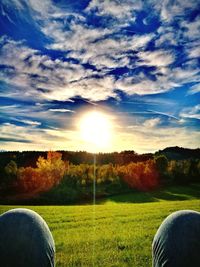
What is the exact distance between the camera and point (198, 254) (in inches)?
135

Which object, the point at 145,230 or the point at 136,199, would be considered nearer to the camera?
the point at 145,230

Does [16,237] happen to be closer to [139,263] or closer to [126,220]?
[139,263]

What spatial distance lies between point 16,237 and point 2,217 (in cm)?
27

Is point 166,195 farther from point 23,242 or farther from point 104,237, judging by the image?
point 23,242

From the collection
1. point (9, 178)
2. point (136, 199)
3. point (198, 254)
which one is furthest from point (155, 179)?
point (198, 254)

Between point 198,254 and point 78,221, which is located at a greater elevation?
point 198,254

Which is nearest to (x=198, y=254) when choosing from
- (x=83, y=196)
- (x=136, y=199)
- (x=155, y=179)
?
(x=83, y=196)

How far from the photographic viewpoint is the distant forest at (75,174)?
2195 cm

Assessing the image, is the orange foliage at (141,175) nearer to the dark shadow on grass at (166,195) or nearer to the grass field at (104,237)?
the dark shadow on grass at (166,195)

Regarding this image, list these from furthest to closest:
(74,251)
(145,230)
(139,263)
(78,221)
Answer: (78,221) < (145,230) < (74,251) < (139,263)

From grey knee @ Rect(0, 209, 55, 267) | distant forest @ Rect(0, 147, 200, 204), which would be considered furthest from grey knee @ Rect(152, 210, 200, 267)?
distant forest @ Rect(0, 147, 200, 204)

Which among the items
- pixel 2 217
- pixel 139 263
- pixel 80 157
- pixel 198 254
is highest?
pixel 80 157

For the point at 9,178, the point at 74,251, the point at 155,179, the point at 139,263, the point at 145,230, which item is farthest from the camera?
the point at 155,179

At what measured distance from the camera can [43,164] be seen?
2250cm
